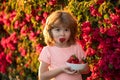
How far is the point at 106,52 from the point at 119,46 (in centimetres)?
19

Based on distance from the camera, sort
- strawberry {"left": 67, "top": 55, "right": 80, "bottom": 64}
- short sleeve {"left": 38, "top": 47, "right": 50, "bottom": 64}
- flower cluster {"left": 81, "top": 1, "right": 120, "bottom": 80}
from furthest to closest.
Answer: flower cluster {"left": 81, "top": 1, "right": 120, "bottom": 80}
short sleeve {"left": 38, "top": 47, "right": 50, "bottom": 64}
strawberry {"left": 67, "top": 55, "right": 80, "bottom": 64}

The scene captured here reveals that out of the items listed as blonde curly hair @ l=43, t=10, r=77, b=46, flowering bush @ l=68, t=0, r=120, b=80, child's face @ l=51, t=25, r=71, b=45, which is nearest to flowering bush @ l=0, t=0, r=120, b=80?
flowering bush @ l=68, t=0, r=120, b=80

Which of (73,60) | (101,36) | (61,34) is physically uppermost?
(61,34)

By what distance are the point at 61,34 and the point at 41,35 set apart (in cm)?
236

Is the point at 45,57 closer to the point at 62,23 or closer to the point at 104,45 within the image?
the point at 62,23

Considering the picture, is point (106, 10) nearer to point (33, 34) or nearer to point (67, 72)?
point (67, 72)

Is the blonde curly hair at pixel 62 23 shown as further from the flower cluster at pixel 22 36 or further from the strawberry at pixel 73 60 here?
the flower cluster at pixel 22 36

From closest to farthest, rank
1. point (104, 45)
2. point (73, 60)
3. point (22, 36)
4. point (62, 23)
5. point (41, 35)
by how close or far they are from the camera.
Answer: point (73, 60) → point (62, 23) → point (104, 45) → point (41, 35) → point (22, 36)

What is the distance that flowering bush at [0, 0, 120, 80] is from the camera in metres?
5.97

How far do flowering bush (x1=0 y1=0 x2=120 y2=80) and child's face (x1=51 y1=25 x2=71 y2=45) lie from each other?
64cm

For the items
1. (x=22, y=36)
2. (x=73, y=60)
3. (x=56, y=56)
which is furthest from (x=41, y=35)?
(x=73, y=60)

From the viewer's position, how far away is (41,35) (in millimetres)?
7539

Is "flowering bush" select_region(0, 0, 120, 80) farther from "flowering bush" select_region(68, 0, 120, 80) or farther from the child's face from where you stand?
the child's face

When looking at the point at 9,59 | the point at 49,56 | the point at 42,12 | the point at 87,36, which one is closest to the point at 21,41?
the point at 9,59
